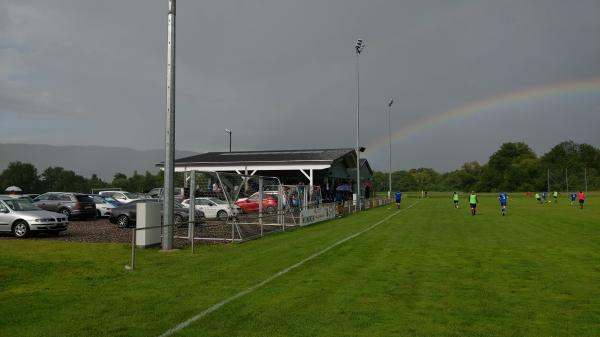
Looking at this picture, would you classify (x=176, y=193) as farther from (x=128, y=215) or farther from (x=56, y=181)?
(x=56, y=181)

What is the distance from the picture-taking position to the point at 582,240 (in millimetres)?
16141

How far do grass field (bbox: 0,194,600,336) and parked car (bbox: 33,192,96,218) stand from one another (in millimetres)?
12888

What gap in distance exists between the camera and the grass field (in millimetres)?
6145

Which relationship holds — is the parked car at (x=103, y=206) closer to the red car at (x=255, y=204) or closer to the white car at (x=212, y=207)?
the white car at (x=212, y=207)

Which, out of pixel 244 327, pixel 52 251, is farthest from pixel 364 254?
pixel 52 251

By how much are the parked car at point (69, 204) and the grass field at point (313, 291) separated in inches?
507

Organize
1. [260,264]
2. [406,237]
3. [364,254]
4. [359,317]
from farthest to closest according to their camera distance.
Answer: [406,237] → [364,254] → [260,264] → [359,317]

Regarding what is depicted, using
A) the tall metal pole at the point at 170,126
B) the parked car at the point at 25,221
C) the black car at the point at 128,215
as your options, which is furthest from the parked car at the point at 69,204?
the tall metal pole at the point at 170,126

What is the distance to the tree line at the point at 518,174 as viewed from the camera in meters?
117

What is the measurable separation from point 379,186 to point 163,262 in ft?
422

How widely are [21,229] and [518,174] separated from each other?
398 feet

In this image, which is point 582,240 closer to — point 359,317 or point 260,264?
point 260,264

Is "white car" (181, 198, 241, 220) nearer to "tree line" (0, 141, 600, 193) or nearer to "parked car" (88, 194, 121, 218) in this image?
"parked car" (88, 194, 121, 218)

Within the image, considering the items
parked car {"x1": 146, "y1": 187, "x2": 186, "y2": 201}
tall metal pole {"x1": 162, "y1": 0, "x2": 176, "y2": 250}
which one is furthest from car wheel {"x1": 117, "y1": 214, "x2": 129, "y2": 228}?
tall metal pole {"x1": 162, "y1": 0, "x2": 176, "y2": 250}
